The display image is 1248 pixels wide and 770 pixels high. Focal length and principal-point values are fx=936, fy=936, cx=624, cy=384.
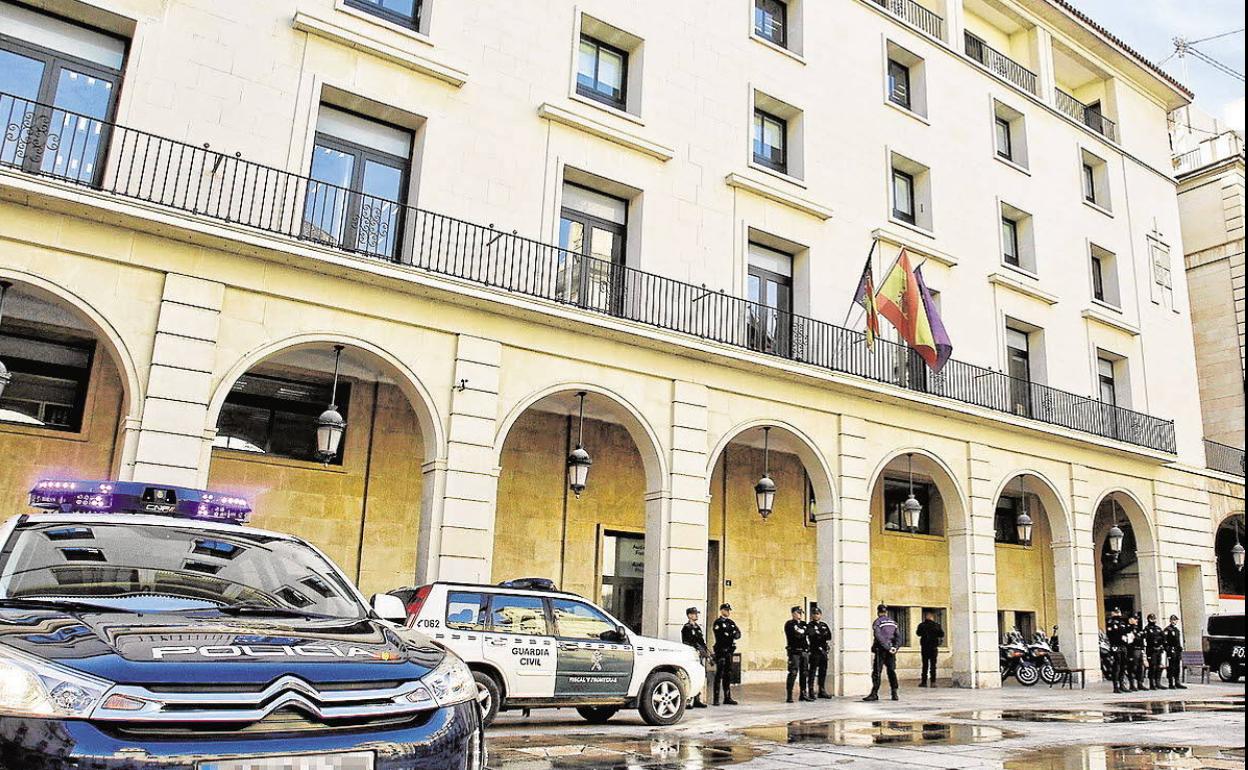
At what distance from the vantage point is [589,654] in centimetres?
1136

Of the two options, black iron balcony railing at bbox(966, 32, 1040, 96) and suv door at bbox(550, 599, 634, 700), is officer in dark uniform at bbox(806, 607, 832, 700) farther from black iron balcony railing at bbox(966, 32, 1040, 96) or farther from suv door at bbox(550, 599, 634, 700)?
black iron balcony railing at bbox(966, 32, 1040, 96)

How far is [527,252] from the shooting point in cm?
1530

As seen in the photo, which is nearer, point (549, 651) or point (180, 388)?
point (549, 651)

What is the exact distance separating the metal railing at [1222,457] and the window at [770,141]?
56.2 feet

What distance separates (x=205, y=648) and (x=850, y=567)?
15.8 metres

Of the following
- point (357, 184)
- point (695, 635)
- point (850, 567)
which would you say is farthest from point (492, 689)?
point (850, 567)

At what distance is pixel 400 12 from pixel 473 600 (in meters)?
10.1

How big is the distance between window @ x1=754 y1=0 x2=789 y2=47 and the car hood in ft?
62.2

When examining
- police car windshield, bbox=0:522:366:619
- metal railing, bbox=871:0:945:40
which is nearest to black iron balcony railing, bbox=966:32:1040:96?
metal railing, bbox=871:0:945:40

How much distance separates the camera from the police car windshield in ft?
14.1

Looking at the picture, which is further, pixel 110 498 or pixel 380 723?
pixel 110 498

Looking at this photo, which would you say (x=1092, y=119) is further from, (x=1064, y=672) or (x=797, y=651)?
(x=797, y=651)

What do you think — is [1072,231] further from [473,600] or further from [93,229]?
[93,229]

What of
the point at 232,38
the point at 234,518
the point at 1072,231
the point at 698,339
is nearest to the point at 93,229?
the point at 232,38
